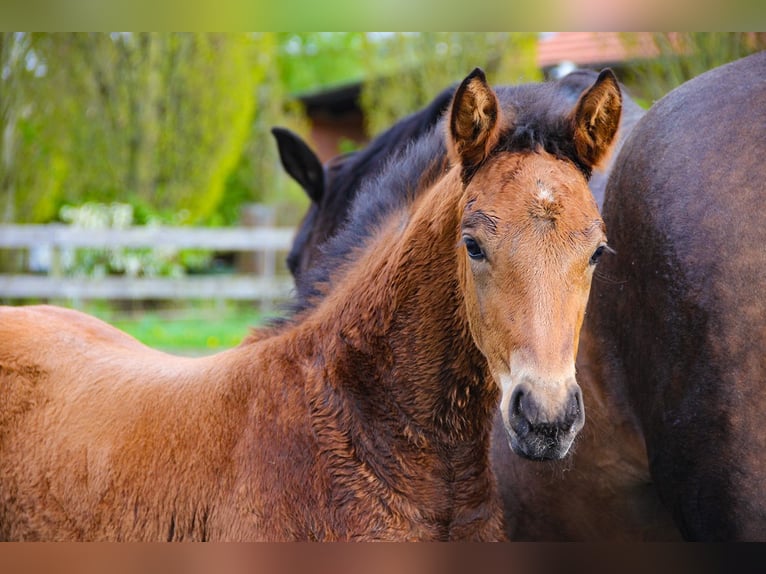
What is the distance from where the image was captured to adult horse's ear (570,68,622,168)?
90.1 inches

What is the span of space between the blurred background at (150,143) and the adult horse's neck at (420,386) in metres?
6.79

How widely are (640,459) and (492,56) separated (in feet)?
32.6

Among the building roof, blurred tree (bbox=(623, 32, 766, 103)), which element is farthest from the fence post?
blurred tree (bbox=(623, 32, 766, 103))

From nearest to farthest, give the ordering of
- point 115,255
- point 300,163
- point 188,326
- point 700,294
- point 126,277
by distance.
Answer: point 700,294
point 300,163
point 188,326
point 115,255
point 126,277

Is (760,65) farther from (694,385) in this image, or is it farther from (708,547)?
(708,547)

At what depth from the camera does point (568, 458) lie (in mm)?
2930

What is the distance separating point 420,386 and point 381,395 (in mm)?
118

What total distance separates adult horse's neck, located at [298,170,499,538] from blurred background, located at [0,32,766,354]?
6786 mm

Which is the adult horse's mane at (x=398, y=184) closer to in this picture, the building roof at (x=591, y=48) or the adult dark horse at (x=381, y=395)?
the adult dark horse at (x=381, y=395)

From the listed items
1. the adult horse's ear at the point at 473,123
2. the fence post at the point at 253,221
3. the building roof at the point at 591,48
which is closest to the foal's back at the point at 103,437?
the adult horse's ear at the point at 473,123

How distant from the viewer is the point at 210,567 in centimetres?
260

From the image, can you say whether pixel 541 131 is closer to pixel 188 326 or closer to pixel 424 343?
pixel 424 343

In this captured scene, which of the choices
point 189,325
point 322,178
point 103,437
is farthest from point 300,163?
point 189,325

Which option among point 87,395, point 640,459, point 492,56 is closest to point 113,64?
point 492,56
